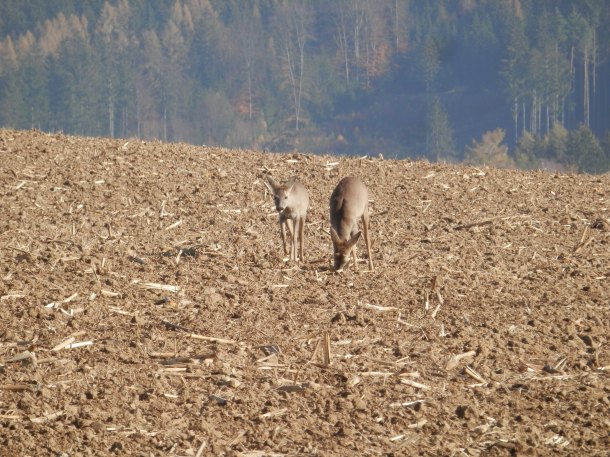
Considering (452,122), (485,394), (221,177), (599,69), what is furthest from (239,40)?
(485,394)

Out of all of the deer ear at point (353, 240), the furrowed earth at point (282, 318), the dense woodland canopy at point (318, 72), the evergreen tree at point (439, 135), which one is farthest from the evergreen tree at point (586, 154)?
the deer ear at point (353, 240)

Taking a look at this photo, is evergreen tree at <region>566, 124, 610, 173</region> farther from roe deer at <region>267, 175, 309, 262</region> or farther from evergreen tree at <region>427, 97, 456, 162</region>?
roe deer at <region>267, 175, 309, 262</region>

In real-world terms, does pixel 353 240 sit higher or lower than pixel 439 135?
lower

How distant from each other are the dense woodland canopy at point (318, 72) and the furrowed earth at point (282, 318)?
6375 cm

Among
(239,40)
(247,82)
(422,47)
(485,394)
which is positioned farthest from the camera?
(239,40)

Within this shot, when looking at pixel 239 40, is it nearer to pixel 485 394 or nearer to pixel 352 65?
pixel 352 65

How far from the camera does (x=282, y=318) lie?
11484 millimetres

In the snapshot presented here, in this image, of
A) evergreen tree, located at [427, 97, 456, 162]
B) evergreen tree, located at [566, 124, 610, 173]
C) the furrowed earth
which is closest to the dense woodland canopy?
evergreen tree, located at [427, 97, 456, 162]

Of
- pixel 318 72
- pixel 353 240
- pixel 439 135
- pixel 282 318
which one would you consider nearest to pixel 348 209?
pixel 353 240

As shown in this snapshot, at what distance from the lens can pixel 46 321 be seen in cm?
1062

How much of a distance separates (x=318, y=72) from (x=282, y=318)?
120268 mm

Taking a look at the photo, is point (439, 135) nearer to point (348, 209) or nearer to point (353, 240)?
point (348, 209)

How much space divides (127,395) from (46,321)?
2016 mm

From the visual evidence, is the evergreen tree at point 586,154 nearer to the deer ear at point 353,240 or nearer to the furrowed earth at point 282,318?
the furrowed earth at point 282,318
